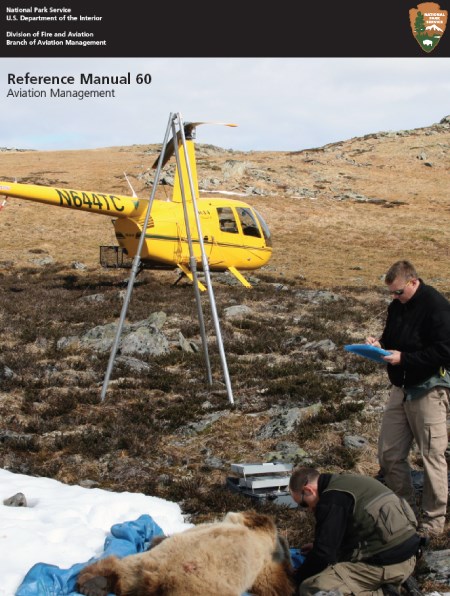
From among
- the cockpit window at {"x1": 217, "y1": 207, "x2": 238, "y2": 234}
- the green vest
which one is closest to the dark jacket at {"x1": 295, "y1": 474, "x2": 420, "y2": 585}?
the green vest

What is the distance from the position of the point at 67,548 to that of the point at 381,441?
3.12m

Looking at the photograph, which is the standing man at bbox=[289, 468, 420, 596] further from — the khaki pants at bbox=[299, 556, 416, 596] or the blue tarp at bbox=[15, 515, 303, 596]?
the blue tarp at bbox=[15, 515, 303, 596]

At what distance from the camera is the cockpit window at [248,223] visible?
77.9 feet

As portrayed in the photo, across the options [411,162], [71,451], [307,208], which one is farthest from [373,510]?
[411,162]

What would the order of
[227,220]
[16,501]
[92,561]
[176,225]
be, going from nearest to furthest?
[92,561] < [16,501] < [176,225] < [227,220]

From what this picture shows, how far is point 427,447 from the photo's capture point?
6.31 metres

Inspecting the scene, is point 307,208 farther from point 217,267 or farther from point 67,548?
point 67,548

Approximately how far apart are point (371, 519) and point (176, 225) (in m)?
17.8

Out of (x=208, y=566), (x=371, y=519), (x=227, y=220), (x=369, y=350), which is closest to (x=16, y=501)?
(x=208, y=566)

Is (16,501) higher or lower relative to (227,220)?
higher

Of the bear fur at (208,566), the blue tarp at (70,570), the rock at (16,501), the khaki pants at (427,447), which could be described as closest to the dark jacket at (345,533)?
the bear fur at (208,566)

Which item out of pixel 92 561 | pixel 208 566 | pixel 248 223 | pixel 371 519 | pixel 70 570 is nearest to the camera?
pixel 208 566

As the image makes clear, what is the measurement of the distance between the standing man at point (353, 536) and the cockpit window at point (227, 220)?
61.4 feet

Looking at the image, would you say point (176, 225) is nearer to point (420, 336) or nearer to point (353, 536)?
point (420, 336)
